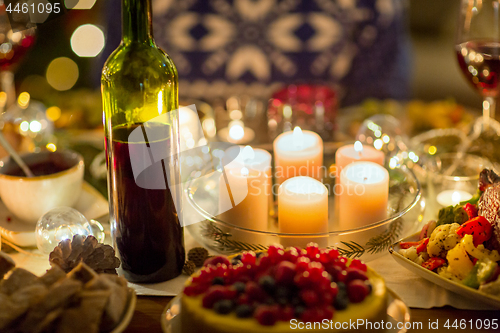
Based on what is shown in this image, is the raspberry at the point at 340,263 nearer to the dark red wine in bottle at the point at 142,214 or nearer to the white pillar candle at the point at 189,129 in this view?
the dark red wine in bottle at the point at 142,214

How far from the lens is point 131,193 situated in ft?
1.86

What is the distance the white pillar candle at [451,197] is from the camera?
0.77 metres

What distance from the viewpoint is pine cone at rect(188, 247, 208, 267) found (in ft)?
2.11

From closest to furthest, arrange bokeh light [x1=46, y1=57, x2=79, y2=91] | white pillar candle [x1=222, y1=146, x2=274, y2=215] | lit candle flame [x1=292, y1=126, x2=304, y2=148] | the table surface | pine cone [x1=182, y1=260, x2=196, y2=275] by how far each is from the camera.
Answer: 1. the table surface
2. pine cone [x1=182, y1=260, x2=196, y2=275]
3. white pillar candle [x1=222, y1=146, x2=274, y2=215]
4. lit candle flame [x1=292, y1=126, x2=304, y2=148]
5. bokeh light [x1=46, y1=57, x2=79, y2=91]

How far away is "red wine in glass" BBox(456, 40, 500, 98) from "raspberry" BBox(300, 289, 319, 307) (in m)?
0.61

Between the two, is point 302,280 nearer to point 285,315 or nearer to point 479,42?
point 285,315

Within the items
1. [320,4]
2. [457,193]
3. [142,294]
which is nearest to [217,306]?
[142,294]

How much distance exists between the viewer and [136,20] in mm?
536

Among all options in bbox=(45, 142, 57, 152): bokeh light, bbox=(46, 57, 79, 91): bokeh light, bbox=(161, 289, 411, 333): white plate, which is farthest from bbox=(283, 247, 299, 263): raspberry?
bbox=(46, 57, 79, 91): bokeh light

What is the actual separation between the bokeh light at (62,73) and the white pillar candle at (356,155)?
1717 millimetres

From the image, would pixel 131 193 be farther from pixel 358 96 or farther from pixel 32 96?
pixel 358 96

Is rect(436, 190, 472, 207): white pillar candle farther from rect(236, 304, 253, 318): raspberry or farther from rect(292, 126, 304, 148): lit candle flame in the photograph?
Answer: rect(236, 304, 253, 318): raspberry

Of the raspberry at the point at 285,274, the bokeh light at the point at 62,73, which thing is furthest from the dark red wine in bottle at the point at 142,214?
the bokeh light at the point at 62,73

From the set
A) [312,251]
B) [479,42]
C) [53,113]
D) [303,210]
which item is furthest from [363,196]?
[53,113]
